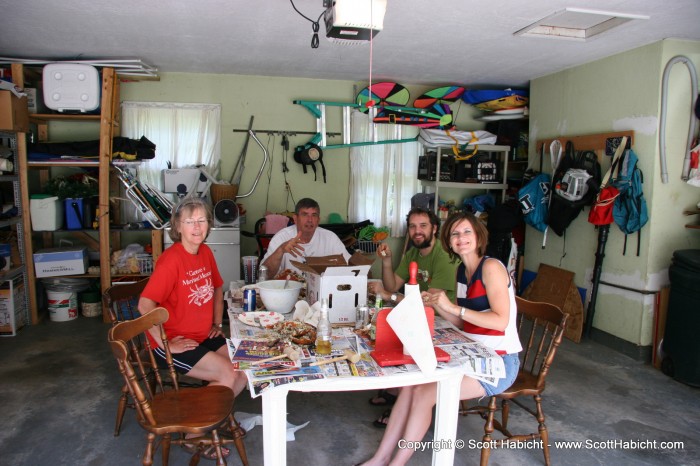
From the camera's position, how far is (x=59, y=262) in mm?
4762

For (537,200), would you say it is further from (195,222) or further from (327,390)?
(327,390)

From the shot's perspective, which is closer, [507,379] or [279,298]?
[507,379]

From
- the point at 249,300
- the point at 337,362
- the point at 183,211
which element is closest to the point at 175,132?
the point at 183,211

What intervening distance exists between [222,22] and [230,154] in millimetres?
2212

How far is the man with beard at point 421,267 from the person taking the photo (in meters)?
2.96

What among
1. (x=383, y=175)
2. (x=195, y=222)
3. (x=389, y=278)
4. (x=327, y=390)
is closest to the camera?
(x=327, y=390)

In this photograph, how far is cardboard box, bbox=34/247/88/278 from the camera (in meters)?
4.72

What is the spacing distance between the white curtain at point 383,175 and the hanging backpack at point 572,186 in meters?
1.84

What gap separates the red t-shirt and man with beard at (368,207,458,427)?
3.17ft

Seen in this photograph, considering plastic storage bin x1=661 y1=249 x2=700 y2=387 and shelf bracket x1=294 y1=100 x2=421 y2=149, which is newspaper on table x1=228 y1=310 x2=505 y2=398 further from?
shelf bracket x1=294 y1=100 x2=421 y2=149

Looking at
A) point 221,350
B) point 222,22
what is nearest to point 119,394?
point 221,350

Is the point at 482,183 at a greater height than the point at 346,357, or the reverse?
the point at 482,183

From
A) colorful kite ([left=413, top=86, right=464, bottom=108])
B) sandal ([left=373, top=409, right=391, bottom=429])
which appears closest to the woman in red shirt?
sandal ([left=373, top=409, right=391, bottom=429])

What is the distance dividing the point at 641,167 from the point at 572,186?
567 mm
